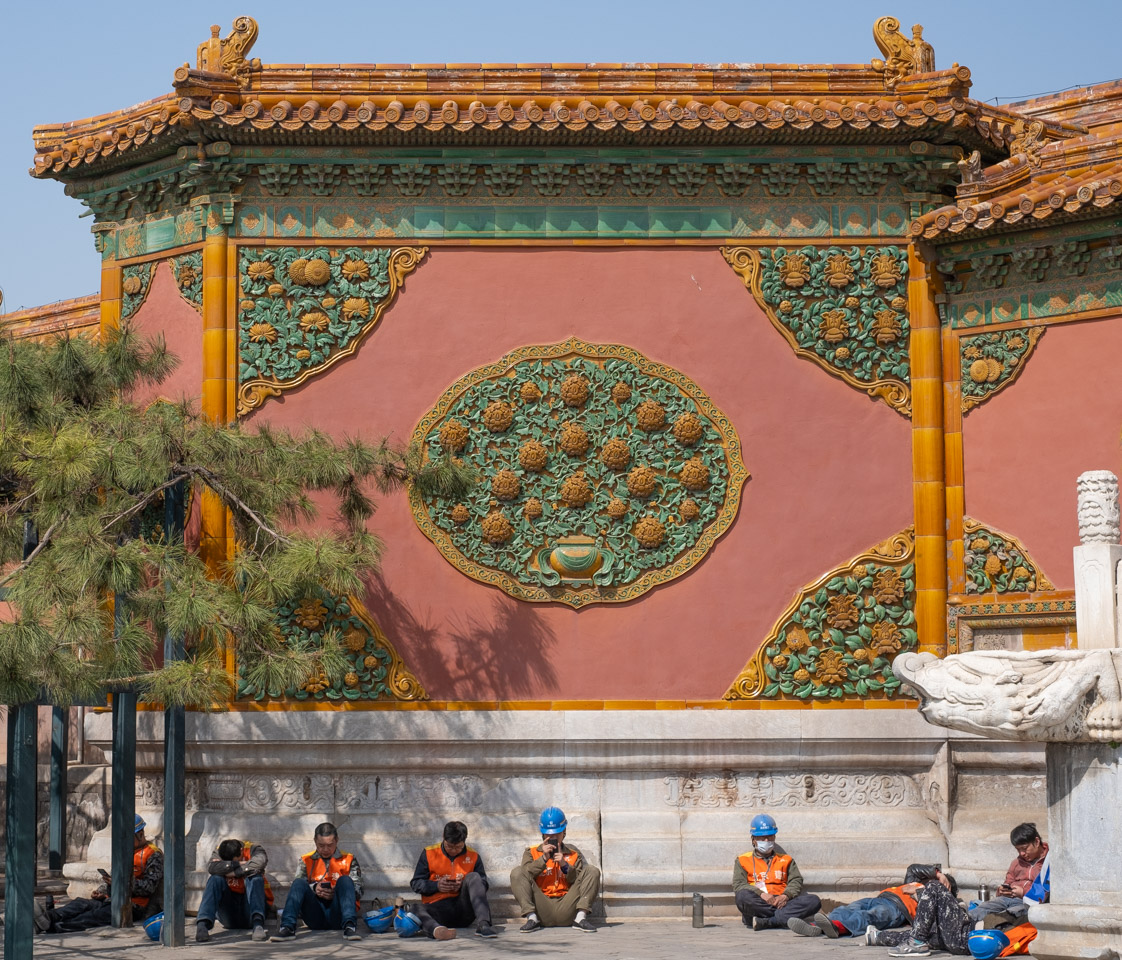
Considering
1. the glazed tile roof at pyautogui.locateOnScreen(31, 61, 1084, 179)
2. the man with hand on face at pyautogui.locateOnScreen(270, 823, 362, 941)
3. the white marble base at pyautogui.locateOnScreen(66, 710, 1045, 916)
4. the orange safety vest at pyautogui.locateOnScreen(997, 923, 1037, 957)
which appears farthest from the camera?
the glazed tile roof at pyautogui.locateOnScreen(31, 61, 1084, 179)

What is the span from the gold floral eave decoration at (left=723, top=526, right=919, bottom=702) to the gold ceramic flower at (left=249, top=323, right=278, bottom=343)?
4.14 m

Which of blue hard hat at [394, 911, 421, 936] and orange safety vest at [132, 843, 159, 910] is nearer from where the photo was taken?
blue hard hat at [394, 911, 421, 936]

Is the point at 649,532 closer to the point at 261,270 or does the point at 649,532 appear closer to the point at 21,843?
the point at 261,270

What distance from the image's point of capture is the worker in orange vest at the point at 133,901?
1160 cm

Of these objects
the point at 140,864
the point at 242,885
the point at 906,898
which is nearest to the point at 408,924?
the point at 242,885

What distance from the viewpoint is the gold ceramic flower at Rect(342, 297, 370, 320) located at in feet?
41.6

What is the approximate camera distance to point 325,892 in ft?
37.9

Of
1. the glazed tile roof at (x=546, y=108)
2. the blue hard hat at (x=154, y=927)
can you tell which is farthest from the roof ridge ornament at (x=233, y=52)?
the blue hard hat at (x=154, y=927)

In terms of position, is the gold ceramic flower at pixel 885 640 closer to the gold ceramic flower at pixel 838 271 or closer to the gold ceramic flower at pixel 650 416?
the gold ceramic flower at pixel 650 416

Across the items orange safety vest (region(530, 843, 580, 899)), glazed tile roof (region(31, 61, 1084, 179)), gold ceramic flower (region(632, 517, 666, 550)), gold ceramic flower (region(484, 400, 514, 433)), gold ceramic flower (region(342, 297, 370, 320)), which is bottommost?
orange safety vest (region(530, 843, 580, 899))

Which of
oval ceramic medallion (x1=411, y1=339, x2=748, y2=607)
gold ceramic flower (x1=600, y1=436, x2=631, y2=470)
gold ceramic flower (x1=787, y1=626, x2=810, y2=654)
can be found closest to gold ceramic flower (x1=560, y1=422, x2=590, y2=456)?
oval ceramic medallion (x1=411, y1=339, x2=748, y2=607)

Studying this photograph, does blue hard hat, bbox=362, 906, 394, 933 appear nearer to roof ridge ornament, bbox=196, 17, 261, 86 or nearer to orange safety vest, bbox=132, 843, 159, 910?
orange safety vest, bbox=132, 843, 159, 910

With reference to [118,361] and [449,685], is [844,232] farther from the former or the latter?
[118,361]

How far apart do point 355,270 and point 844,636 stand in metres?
4.40
